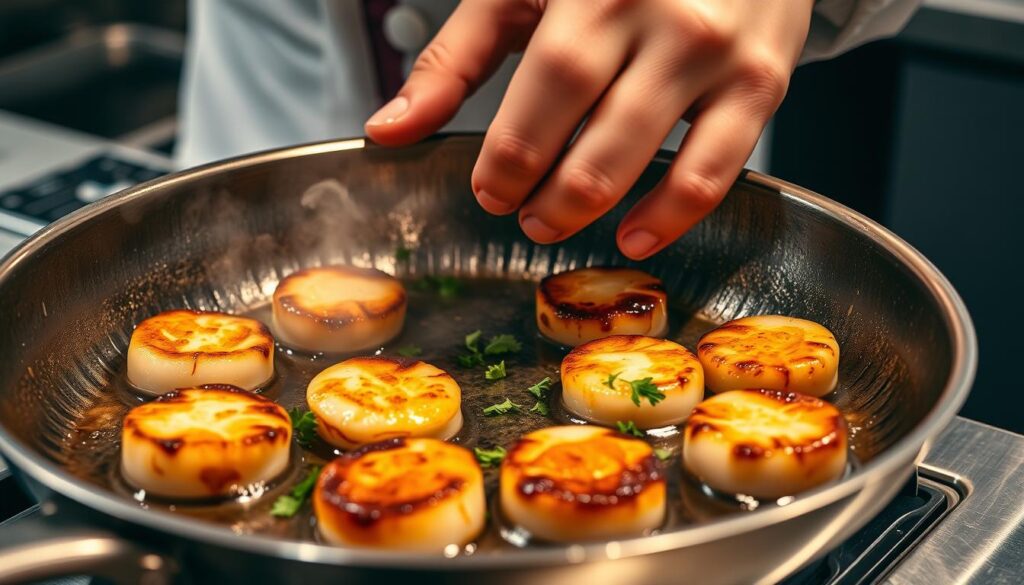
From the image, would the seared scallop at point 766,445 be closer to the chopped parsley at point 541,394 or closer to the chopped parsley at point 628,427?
the chopped parsley at point 628,427

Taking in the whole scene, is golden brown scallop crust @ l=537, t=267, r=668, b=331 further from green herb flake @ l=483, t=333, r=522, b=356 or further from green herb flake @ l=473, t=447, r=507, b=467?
green herb flake @ l=473, t=447, r=507, b=467

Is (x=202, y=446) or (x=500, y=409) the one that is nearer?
(x=202, y=446)

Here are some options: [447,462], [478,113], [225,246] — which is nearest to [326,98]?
[478,113]

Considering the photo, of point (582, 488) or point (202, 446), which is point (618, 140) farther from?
point (202, 446)

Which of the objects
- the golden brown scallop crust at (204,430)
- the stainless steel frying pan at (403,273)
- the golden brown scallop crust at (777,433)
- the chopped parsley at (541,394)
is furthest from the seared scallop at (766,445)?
the golden brown scallop crust at (204,430)

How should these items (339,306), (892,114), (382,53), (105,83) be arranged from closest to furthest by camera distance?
1. (339,306)
2. (382,53)
3. (892,114)
4. (105,83)

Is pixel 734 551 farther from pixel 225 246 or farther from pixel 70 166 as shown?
pixel 70 166

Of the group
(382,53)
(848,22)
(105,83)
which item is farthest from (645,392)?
(105,83)
